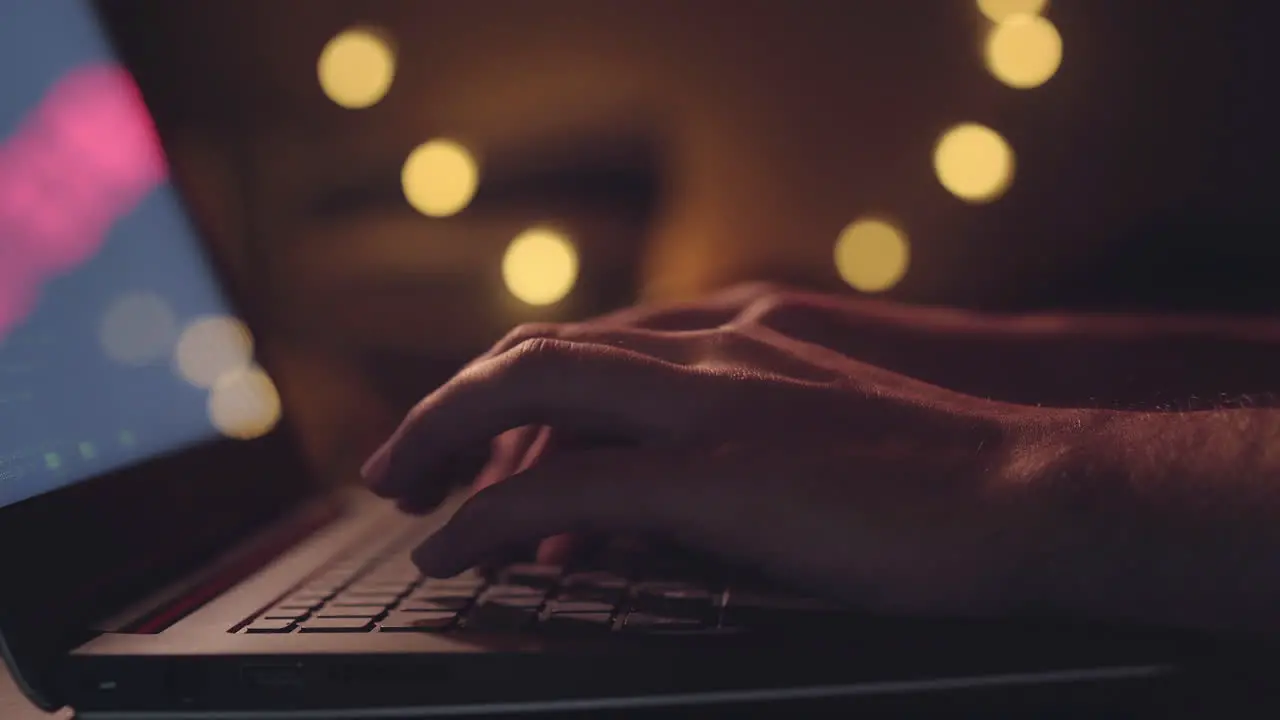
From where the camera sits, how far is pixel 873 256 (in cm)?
111

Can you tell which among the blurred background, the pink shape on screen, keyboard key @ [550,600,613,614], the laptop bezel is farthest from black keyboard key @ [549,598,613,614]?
the blurred background

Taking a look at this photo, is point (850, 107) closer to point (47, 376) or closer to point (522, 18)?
point (522, 18)

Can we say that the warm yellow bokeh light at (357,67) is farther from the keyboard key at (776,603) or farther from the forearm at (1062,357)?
the keyboard key at (776,603)

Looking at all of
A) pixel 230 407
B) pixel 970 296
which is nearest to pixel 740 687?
pixel 230 407

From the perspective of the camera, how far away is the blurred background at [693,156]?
3.52ft

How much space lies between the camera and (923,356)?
0.79m

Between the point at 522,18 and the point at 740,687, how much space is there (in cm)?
89

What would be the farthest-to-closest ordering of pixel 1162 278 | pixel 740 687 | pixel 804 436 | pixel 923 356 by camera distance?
pixel 1162 278, pixel 923 356, pixel 804 436, pixel 740 687

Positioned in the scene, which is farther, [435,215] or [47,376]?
[435,215]

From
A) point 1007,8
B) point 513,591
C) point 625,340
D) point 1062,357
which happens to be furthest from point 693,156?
point 513,591

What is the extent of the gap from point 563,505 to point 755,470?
94 millimetres

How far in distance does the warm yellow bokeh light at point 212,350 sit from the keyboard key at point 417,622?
36 cm

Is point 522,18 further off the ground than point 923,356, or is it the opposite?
point 522,18

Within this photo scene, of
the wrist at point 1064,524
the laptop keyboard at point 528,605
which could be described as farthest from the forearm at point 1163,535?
the laptop keyboard at point 528,605
